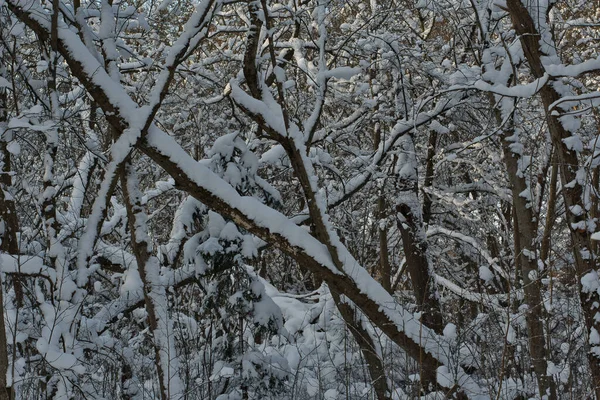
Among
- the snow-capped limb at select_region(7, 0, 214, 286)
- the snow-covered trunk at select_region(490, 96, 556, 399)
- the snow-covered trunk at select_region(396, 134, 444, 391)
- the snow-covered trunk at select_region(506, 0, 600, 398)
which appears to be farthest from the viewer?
the snow-covered trunk at select_region(396, 134, 444, 391)

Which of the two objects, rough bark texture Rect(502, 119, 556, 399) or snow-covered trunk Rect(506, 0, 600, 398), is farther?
rough bark texture Rect(502, 119, 556, 399)

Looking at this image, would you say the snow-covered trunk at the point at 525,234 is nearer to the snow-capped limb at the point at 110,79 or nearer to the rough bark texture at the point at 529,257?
the rough bark texture at the point at 529,257

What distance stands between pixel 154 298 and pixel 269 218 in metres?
1.03

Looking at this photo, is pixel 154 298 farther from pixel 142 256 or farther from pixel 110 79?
pixel 110 79

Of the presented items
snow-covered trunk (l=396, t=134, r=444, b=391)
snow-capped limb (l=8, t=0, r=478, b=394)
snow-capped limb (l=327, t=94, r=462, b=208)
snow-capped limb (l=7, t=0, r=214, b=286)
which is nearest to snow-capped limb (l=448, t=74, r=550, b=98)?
snow-capped limb (l=8, t=0, r=478, b=394)

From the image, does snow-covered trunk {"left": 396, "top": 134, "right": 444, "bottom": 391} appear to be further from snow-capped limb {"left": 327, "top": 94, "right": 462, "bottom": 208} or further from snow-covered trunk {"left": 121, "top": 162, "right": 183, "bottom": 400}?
snow-covered trunk {"left": 121, "top": 162, "right": 183, "bottom": 400}

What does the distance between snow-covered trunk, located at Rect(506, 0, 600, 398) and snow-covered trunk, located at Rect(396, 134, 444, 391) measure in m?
3.47

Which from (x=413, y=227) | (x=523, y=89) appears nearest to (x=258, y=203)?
(x=523, y=89)

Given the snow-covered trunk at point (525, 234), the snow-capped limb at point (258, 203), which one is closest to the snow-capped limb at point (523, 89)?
the snow-capped limb at point (258, 203)

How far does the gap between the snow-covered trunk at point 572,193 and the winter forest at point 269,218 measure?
0.02m

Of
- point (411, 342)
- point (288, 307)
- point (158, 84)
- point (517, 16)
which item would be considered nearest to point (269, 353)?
point (288, 307)

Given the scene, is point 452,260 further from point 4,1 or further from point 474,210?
point 4,1

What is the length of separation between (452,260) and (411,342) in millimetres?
10155

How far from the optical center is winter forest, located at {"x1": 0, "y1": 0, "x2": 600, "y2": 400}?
434 centimetres
